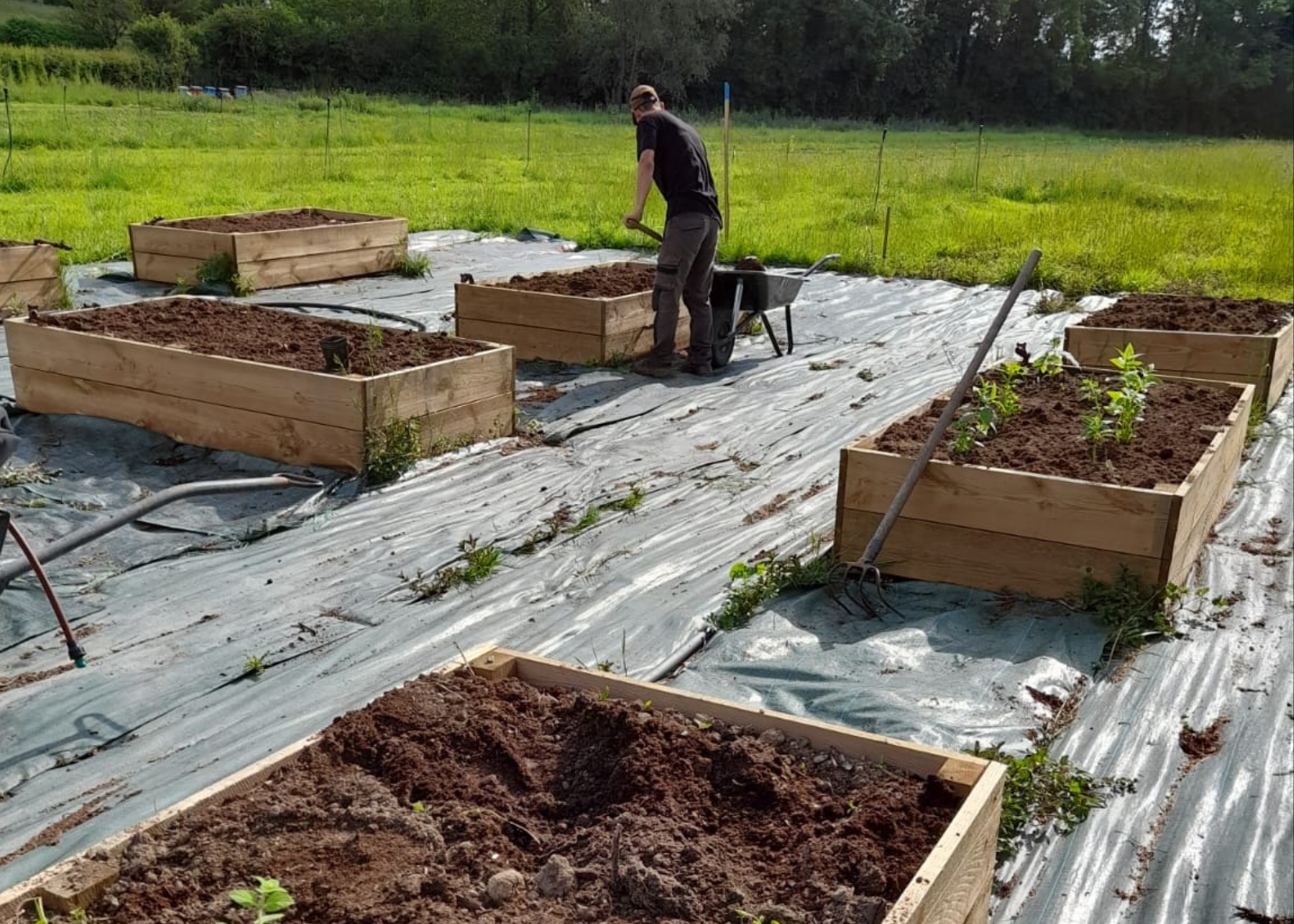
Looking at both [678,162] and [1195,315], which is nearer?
[678,162]

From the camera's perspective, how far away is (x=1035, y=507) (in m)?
4.05

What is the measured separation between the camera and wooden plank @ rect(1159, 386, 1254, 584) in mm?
4000

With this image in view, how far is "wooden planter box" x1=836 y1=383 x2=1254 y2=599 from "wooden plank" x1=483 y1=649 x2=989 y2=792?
1688 mm

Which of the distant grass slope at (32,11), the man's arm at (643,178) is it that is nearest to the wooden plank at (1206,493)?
the man's arm at (643,178)

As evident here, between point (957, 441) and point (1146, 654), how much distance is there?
100 centimetres

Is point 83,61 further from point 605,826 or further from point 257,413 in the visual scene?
point 605,826

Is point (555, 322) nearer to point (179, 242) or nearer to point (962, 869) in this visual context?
point (179, 242)

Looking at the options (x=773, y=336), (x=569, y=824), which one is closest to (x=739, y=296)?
(x=773, y=336)

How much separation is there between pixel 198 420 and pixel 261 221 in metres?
5.31

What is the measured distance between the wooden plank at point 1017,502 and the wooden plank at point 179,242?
6712 mm

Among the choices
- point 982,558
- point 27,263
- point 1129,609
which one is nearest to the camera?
point 1129,609

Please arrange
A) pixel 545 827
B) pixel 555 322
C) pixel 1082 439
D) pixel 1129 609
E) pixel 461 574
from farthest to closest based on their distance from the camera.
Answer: pixel 555 322
pixel 1082 439
pixel 461 574
pixel 1129 609
pixel 545 827

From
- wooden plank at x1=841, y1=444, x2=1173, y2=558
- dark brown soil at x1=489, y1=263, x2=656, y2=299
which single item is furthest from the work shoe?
wooden plank at x1=841, y1=444, x2=1173, y2=558

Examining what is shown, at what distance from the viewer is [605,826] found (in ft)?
7.48
